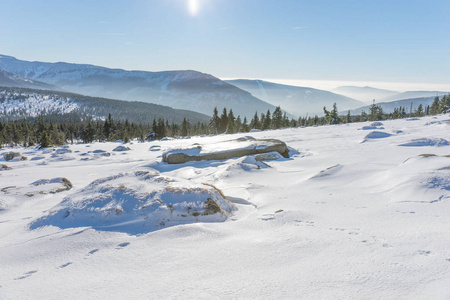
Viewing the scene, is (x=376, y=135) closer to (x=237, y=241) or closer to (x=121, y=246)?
(x=237, y=241)

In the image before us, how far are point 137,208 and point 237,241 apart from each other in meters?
2.05

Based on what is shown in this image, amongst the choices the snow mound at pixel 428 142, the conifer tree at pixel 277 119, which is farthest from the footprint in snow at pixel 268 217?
the conifer tree at pixel 277 119

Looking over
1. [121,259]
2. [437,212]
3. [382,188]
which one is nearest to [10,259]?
[121,259]

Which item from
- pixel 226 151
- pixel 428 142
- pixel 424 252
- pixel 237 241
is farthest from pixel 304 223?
pixel 428 142

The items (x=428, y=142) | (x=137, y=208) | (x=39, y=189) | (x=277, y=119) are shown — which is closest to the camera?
(x=137, y=208)

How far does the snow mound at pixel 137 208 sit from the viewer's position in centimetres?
374

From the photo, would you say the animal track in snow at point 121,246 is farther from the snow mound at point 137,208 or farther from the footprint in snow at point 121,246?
the snow mound at point 137,208

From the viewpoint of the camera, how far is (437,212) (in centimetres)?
329

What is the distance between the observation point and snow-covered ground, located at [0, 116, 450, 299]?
203 centimetres

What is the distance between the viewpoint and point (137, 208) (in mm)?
3996

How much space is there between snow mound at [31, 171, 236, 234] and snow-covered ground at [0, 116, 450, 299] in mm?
21

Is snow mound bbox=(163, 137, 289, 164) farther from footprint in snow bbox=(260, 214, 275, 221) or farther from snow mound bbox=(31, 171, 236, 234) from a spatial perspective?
footprint in snow bbox=(260, 214, 275, 221)

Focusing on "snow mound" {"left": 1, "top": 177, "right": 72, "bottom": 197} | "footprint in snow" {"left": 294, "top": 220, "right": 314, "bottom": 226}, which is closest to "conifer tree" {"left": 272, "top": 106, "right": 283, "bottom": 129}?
"snow mound" {"left": 1, "top": 177, "right": 72, "bottom": 197}

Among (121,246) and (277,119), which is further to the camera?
(277,119)
